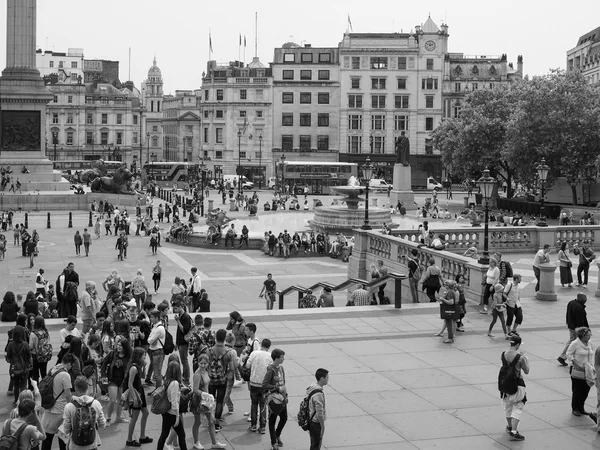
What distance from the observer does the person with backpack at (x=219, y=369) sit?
13.8 metres

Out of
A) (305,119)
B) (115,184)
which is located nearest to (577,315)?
(115,184)

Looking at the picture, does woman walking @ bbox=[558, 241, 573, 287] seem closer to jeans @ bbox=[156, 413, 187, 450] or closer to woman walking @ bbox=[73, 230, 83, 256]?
jeans @ bbox=[156, 413, 187, 450]

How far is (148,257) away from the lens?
44.0 metres

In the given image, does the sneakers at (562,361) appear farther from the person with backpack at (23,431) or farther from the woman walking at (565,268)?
the person with backpack at (23,431)

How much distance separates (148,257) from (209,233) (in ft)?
18.6

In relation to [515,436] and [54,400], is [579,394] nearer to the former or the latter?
[515,436]

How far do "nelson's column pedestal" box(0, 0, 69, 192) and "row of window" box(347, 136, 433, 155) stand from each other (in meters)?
48.8

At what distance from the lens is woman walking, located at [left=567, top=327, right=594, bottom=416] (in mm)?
14102

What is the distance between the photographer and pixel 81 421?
37.5 ft

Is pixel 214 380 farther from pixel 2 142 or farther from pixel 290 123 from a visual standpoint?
pixel 290 123

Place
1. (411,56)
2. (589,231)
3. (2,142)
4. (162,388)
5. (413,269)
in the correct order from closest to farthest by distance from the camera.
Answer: (162,388) < (413,269) < (589,231) < (2,142) < (411,56)

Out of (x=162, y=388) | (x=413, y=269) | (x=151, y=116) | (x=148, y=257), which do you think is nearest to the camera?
(x=162, y=388)

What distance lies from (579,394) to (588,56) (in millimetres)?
111656

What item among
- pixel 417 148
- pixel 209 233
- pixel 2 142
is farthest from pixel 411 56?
pixel 209 233
